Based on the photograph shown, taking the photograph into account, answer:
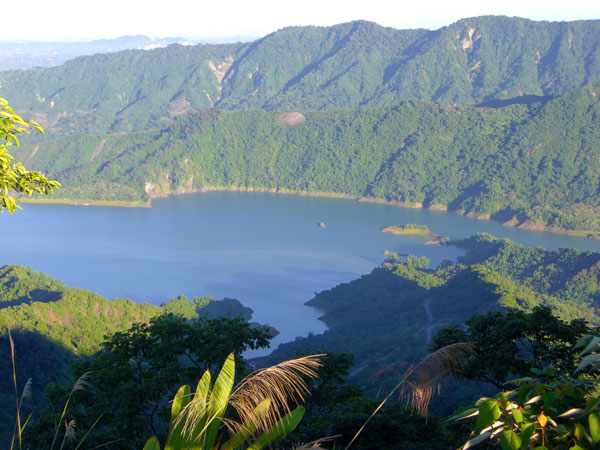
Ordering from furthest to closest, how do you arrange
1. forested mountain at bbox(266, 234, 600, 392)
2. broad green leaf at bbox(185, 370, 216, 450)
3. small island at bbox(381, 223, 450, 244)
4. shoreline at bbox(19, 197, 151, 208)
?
shoreline at bbox(19, 197, 151, 208) → small island at bbox(381, 223, 450, 244) → forested mountain at bbox(266, 234, 600, 392) → broad green leaf at bbox(185, 370, 216, 450)

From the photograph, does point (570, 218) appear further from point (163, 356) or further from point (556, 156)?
point (163, 356)

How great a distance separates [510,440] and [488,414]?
20cm

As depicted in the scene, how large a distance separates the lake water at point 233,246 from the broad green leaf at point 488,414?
4200 cm

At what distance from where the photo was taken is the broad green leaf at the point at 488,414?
3891 mm

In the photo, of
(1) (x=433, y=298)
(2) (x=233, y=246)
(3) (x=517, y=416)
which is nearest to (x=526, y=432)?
(3) (x=517, y=416)

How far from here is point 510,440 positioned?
3.90 meters

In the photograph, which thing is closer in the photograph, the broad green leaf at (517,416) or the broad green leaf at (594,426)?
the broad green leaf at (594,426)

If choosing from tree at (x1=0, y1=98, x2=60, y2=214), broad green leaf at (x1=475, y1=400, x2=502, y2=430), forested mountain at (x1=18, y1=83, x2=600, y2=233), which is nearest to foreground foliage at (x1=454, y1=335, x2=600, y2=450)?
broad green leaf at (x1=475, y1=400, x2=502, y2=430)

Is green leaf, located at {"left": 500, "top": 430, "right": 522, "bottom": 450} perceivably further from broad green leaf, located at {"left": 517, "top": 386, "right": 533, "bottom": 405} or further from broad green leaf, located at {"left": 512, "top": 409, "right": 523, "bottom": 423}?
broad green leaf, located at {"left": 517, "top": 386, "right": 533, "bottom": 405}

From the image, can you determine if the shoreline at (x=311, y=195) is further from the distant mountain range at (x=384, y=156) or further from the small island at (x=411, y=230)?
the small island at (x=411, y=230)

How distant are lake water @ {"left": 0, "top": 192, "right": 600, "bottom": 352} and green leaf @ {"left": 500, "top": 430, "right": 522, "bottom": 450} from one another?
42.0 metres

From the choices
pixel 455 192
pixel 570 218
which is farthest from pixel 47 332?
pixel 455 192

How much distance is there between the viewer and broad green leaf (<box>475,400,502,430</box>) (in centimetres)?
389

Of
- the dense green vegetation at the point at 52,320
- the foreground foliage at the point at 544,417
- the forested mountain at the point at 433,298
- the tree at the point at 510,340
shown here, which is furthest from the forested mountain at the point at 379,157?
the foreground foliage at the point at 544,417
